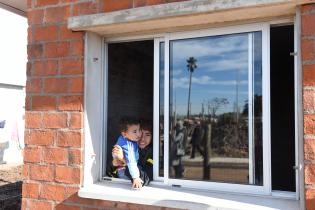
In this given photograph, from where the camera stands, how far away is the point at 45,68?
304cm

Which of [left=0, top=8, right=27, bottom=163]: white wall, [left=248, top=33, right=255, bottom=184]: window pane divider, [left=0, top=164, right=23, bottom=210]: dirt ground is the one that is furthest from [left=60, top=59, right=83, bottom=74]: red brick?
[left=0, top=8, right=27, bottom=163]: white wall

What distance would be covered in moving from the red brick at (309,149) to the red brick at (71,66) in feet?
5.64

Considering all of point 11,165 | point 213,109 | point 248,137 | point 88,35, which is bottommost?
point 11,165

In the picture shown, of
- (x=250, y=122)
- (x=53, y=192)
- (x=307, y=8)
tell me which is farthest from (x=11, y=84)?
(x=307, y=8)

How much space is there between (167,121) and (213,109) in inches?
14.5

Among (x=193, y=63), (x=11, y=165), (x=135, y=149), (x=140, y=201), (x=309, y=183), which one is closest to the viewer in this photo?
(x=309, y=183)

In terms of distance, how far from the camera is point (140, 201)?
2.57 metres

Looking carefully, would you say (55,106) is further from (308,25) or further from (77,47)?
(308,25)

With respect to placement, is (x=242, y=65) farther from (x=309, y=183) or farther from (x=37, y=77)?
(x=37, y=77)

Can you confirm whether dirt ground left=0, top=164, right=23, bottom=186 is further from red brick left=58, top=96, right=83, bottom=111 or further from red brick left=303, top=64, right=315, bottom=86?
red brick left=303, top=64, right=315, bottom=86

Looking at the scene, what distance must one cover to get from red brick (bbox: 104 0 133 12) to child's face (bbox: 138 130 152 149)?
0.98 m

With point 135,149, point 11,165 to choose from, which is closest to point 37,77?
point 135,149

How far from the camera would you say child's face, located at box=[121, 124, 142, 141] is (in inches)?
118

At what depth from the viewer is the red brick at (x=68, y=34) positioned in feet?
9.64
